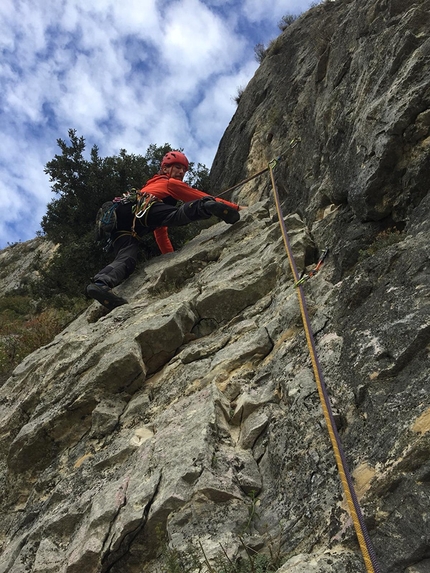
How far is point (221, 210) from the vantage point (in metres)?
8.15

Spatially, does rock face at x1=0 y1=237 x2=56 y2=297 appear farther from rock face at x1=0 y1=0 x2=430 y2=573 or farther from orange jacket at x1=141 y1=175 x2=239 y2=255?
rock face at x1=0 y1=0 x2=430 y2=573

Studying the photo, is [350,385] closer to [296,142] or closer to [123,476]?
[123,476]

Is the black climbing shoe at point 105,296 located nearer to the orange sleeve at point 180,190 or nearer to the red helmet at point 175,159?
the orange sleeve at point 180,190

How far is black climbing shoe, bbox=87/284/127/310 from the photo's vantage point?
25.1 ft

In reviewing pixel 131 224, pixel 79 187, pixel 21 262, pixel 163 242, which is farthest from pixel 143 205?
pixel 21 262

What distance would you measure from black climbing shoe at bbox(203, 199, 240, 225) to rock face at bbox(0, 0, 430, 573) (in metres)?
0.25

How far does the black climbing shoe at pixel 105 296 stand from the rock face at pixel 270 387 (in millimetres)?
249

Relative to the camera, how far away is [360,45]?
7.00m

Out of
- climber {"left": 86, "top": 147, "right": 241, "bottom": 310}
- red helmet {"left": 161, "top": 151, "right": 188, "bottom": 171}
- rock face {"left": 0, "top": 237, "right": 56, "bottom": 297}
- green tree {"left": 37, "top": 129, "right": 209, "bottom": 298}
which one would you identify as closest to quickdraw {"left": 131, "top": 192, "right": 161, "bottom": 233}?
climber {"left": 86, "top": 147, "right": 241, "bottom": 310}

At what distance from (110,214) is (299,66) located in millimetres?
6358

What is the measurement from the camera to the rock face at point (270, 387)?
294cm

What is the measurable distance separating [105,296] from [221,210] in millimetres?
2384

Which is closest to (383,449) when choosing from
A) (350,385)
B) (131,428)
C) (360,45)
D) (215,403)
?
(350,385)

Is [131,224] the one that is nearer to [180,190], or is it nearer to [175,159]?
[180,190]
